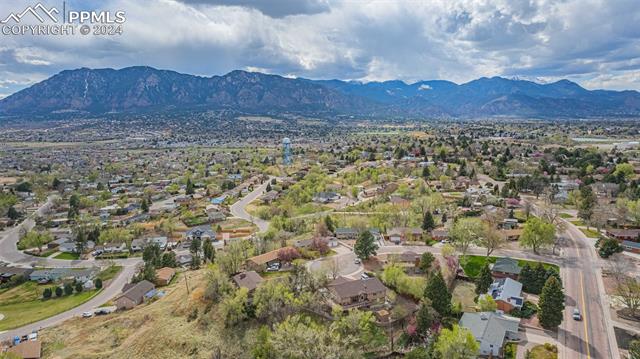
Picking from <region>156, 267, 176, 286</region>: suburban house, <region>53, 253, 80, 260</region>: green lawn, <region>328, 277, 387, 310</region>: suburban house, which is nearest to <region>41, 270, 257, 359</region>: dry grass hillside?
<region>156, 267, 176, 286</region>: suburban house

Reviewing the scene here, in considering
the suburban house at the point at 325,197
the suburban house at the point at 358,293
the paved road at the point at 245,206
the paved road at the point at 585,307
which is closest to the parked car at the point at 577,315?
the paved road at the point at 585,307

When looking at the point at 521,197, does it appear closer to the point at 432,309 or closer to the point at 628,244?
the point at 628,244

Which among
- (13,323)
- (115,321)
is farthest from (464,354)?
(13,323)

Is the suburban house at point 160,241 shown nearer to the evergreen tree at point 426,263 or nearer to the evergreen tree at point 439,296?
the evergreen tree at point 426,263

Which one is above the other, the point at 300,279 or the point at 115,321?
the point at 300,279

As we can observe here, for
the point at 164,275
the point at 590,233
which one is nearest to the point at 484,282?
the point at 590,233
